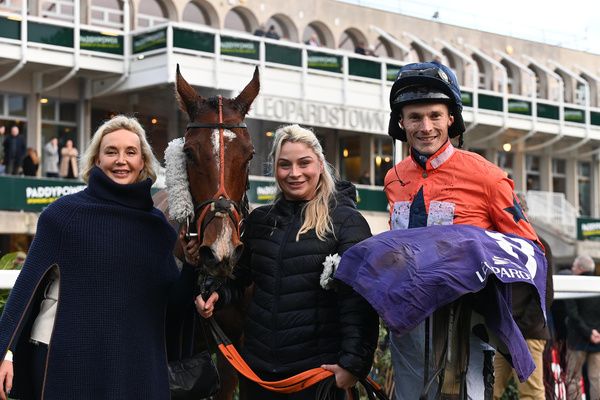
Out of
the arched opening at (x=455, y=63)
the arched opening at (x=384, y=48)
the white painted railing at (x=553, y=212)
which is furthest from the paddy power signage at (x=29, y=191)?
the arched opening at (x=455, y=63)

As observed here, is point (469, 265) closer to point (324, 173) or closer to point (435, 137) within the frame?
point (435, 137)

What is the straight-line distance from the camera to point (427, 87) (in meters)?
4.21

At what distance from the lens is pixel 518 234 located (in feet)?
13.2

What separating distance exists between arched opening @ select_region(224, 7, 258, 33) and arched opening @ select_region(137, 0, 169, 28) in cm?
239

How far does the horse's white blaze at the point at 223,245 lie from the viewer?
4.19m

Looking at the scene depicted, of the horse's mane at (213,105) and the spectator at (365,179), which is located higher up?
the spectator at (365,179)

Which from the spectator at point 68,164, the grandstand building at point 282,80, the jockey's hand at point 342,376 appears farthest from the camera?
the grandstand building at point 282,80

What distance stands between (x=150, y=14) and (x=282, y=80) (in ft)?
15.0

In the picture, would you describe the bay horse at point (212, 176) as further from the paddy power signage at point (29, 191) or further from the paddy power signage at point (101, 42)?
the paddy power signage at point (101, 42)

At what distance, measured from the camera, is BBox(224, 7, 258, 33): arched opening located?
3098 centimetres

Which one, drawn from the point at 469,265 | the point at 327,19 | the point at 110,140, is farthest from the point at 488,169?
the point at 327,19

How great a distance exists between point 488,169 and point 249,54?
22.6 metres

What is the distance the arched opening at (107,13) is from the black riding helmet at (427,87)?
77.3 feet

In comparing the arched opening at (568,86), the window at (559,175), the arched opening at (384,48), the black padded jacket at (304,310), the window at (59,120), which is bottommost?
the black padded jacket at (304,310)
